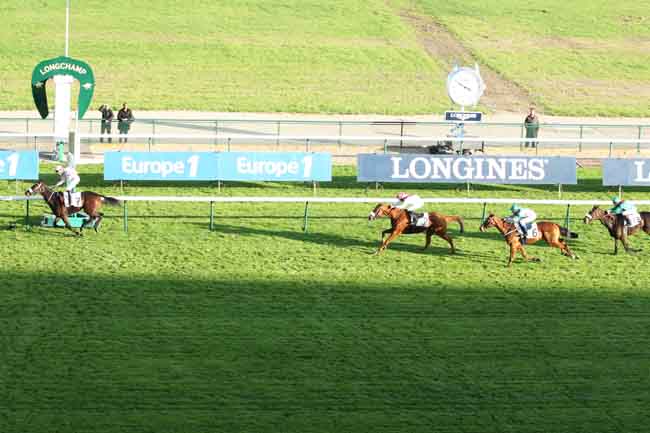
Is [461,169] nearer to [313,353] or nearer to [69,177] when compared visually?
[69,177]

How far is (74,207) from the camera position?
24.0 metres

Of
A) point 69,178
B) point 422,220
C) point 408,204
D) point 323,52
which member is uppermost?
point 323,52

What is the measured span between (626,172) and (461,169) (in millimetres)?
3655

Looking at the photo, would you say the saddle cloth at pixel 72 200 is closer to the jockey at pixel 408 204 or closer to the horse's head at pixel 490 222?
the jockey at pixel 408 204

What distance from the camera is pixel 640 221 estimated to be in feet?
78.4

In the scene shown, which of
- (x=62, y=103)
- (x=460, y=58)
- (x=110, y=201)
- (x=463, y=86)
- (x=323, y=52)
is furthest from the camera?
(x=460, y=58)

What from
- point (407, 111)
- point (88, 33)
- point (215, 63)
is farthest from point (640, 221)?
point (88, 33)

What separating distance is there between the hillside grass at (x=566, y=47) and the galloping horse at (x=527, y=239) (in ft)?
86.1

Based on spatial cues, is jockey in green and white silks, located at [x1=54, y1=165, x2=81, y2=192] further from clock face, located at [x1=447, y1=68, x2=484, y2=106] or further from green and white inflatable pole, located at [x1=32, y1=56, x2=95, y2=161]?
clock face, located at [x1=447, y1=68, x2=484, y2=106]

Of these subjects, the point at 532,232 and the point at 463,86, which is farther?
the point at 463,86

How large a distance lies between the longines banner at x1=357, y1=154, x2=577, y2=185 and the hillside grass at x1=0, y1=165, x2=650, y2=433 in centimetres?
192

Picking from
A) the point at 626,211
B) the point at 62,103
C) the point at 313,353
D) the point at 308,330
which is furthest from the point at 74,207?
the point at 626,211

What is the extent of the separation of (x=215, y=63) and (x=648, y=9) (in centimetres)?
2451

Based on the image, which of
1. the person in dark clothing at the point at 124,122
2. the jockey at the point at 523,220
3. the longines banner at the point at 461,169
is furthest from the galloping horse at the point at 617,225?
the person in dark clothing at the point at 124,122
